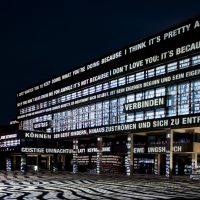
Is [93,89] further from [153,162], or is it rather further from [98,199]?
[98,199]

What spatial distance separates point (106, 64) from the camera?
81125 mm

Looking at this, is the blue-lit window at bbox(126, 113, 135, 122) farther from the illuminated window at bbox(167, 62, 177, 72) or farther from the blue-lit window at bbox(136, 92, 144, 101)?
the illuminated window at bbox(167, 62, 177, 72)

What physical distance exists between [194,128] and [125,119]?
1669cm

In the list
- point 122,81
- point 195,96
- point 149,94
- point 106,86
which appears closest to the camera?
point 195,96

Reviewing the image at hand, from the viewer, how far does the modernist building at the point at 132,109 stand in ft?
202

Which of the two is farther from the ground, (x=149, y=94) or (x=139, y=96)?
(x=149, y=94)

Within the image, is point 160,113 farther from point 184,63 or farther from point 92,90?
point 92,90

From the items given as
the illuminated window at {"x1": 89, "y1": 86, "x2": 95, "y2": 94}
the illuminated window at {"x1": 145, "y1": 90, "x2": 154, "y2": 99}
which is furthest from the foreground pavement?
the illuminated window at {"x1": 89, "y1": 86, "x2": 95, "y2": 94}

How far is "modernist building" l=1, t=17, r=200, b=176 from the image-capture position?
61438mm

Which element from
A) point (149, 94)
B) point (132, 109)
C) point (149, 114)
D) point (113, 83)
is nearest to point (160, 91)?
point (149, 94)

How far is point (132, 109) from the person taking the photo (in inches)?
2798

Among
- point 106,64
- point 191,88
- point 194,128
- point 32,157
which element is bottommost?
point 32,157

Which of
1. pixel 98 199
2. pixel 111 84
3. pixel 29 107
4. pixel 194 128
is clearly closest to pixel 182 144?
pixel 194 128

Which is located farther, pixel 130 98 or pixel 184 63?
pixel 130 98
